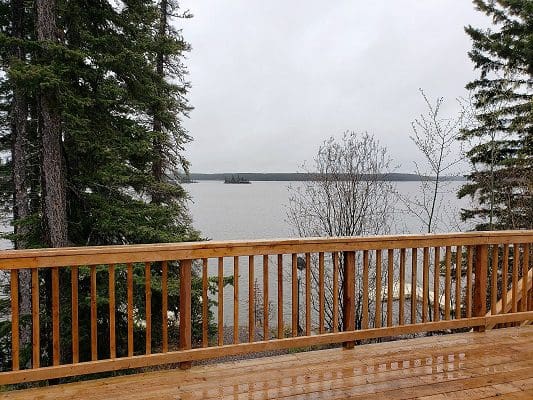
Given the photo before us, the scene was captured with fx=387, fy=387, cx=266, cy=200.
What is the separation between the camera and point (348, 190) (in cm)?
920

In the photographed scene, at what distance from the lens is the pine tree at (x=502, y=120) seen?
29.1ft

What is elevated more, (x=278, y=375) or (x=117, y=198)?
(x=117, y=198)

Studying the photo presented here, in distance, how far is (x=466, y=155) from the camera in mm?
8820

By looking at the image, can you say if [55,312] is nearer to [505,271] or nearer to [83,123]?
[505,271]

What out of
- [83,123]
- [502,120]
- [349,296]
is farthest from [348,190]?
[349,296]

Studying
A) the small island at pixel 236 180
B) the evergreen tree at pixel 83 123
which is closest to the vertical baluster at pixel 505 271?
A: the evergreen tree at pixel 83 123

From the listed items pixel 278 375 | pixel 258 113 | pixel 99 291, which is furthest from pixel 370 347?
pixel 258 113

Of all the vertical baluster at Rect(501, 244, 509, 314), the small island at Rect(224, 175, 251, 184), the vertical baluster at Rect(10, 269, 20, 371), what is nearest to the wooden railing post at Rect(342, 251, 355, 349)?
the vertical baluster at Rect(501, 244, 509, 314)

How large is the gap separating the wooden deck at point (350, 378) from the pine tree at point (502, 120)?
6303mm

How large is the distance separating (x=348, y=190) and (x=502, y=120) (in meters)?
4.11

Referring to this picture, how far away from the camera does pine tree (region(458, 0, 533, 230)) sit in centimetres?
887

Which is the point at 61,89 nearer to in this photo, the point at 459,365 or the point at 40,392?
the point at 40,392

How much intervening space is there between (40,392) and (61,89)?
4.89 metres

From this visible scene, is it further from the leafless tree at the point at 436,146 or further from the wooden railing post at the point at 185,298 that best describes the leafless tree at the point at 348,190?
the wooden railing post at the point at 185,298
